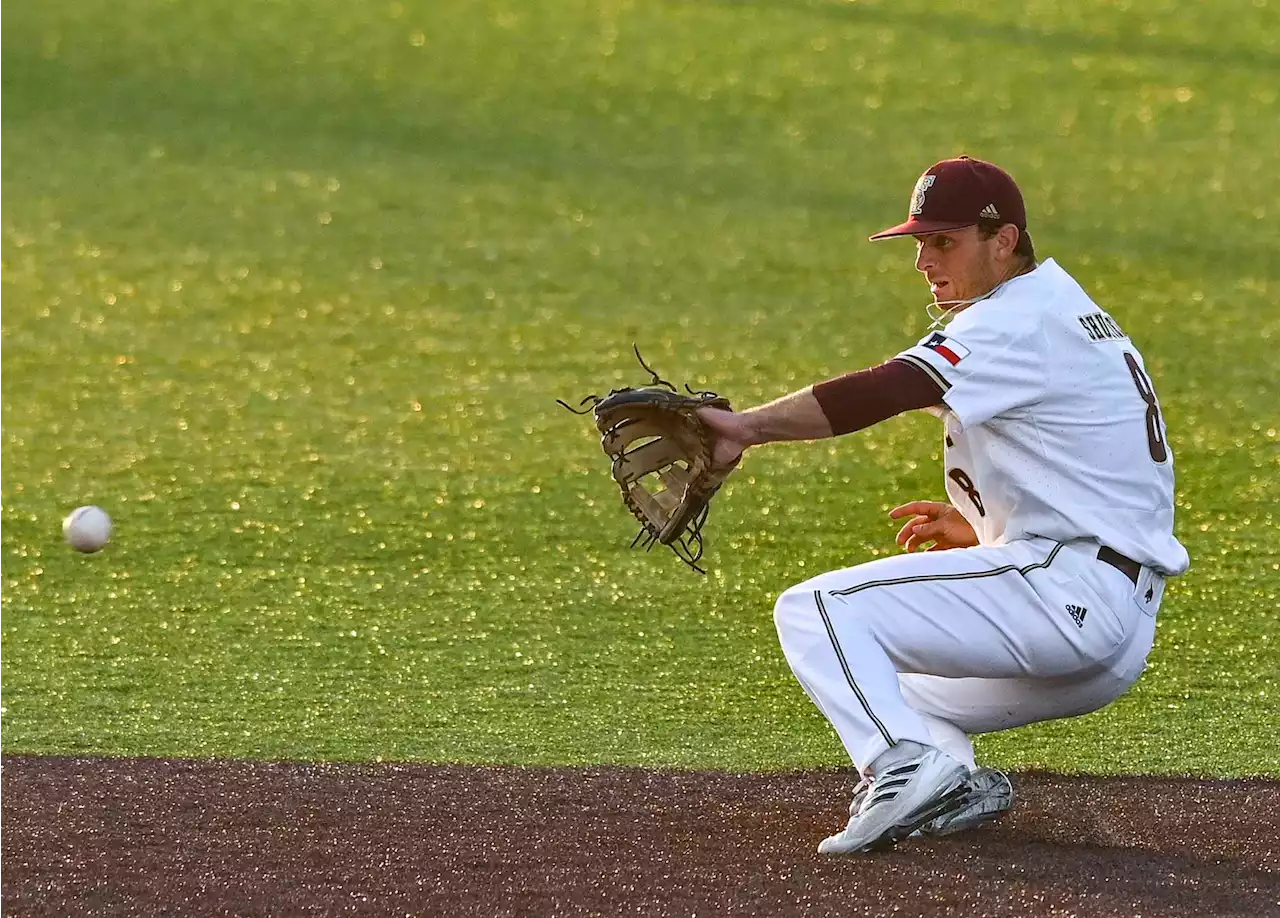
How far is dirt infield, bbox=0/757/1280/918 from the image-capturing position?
3.44m

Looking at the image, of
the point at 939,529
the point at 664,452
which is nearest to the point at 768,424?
the point at 664,452

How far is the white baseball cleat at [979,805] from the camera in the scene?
384 centimetres

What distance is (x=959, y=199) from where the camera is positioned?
3.89m

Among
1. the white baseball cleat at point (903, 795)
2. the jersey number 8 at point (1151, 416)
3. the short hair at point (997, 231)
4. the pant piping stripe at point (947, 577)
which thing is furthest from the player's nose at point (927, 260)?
the white baseball cleat at point (903, 795)

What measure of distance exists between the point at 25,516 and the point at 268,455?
0.97 metres

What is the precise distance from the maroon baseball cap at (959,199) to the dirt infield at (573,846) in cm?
129

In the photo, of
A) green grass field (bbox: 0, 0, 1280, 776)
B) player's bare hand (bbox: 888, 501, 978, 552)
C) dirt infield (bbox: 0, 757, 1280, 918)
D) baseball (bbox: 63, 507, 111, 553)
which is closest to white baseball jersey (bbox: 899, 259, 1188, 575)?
player's bare hand (bbox: 888, 501, 978, 552)

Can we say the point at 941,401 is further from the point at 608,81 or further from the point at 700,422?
the point at 608,81

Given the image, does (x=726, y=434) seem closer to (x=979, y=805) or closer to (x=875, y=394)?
(x=875, y=394)

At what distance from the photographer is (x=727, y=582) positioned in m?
5.94

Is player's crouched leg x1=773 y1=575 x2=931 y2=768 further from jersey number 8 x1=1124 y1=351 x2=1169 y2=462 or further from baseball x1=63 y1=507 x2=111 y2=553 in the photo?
baseball x1=63 y1=507 x2=111 y2=553

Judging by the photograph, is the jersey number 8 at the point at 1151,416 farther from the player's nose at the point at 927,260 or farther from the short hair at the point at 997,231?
the player's nose at the point at 927,260

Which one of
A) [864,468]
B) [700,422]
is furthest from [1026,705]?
[864,468]

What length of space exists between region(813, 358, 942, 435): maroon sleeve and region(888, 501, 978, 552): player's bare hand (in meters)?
0.61
